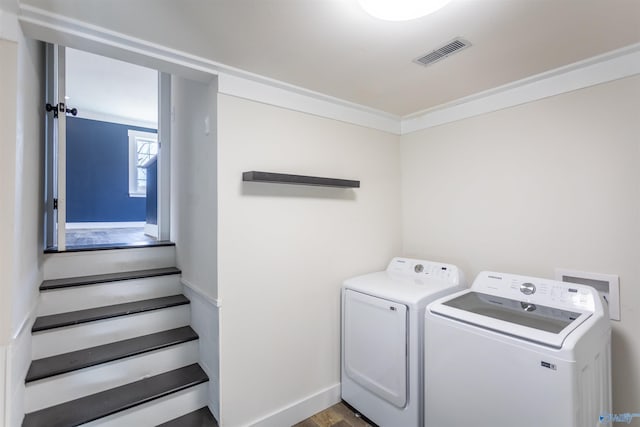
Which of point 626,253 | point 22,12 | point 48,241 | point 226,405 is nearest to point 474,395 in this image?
point 626,253

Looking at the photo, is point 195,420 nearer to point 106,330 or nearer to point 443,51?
point 106,330

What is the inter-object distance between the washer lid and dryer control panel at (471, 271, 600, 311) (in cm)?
4

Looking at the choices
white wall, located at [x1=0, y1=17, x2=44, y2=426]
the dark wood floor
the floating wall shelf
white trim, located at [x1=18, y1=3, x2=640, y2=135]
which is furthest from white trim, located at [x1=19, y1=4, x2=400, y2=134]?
the dark wood floor

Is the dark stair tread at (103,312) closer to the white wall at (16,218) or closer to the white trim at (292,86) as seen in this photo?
the white wall at (16,218)

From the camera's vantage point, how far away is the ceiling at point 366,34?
1.24 m

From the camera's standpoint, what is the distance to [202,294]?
6.53ft

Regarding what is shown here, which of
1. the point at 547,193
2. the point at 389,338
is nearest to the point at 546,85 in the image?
the point at 547,193

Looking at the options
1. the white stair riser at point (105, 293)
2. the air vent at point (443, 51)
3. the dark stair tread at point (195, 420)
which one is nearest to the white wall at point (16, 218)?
the white stair riser at point (105, 293)

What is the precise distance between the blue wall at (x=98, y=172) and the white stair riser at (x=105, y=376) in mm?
4739

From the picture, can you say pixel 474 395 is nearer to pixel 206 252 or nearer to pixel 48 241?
pixel 206 252

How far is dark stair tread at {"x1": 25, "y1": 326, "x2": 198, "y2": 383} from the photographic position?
168cm

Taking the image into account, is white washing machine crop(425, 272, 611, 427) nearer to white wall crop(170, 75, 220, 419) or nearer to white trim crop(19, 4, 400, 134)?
white wall crop(170, 75, 220, 419)

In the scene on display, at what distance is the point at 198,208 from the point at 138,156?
15.9 feet

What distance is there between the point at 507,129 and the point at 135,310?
2.87 metres
